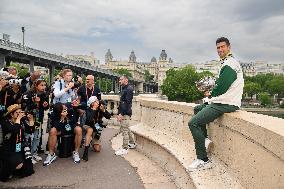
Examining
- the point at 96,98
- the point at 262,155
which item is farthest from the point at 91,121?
the point at 262,155

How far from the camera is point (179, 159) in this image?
17.4 ft

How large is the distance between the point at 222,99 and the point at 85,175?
2.75 meters

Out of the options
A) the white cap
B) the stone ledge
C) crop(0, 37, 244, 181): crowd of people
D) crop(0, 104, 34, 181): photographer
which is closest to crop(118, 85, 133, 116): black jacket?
crop(0, 37, 244, 181): crowd of people

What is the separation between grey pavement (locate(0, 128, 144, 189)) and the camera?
5527mm

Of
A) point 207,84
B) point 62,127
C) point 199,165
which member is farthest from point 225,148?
point 62,127

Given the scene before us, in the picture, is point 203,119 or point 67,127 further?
point 67,127

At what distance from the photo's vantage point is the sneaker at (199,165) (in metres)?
4.71

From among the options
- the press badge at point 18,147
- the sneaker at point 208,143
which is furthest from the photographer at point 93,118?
the sneaker at point 208,143

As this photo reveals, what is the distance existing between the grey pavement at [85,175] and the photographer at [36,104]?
425mm

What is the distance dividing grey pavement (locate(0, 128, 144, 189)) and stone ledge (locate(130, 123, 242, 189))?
0.58 metres

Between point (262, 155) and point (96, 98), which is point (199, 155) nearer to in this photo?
point (262, 155)

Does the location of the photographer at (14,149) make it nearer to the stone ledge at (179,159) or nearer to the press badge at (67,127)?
the press badge at (67,127)

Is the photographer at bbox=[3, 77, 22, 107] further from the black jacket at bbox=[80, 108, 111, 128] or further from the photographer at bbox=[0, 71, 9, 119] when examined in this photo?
the black jacket at bbox=[80, 108, 111, 128]

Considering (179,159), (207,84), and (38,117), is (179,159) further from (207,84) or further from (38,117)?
(38,117)
